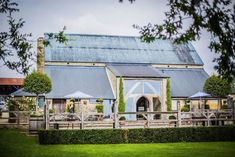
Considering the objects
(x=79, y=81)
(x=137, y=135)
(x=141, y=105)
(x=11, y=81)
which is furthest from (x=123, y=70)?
(x=137, y=135)

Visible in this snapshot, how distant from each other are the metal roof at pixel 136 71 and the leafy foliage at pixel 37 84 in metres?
8.14

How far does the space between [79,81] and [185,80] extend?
1366cm

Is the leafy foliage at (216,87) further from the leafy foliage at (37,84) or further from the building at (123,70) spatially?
the leafy foliage at (37,84)

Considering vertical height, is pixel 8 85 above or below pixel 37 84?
above

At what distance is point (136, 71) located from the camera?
135 feet

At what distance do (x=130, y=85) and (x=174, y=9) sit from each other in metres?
29.1

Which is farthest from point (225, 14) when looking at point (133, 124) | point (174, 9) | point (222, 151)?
point (133, 124)

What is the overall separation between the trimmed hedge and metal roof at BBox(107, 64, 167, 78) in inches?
766

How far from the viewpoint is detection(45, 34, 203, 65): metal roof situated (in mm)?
44031

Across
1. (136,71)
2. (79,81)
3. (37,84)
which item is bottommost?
(37,84)

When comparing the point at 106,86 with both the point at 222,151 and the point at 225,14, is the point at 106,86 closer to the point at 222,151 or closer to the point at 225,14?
the point at 222,151

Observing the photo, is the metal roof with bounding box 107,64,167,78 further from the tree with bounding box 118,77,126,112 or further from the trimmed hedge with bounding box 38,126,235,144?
the trimmed hedge with bounding box 38,126,235,144

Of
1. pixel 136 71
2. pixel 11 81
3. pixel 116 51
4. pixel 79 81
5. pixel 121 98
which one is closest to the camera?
pixel 121 98

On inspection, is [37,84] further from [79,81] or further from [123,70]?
[123,70]
